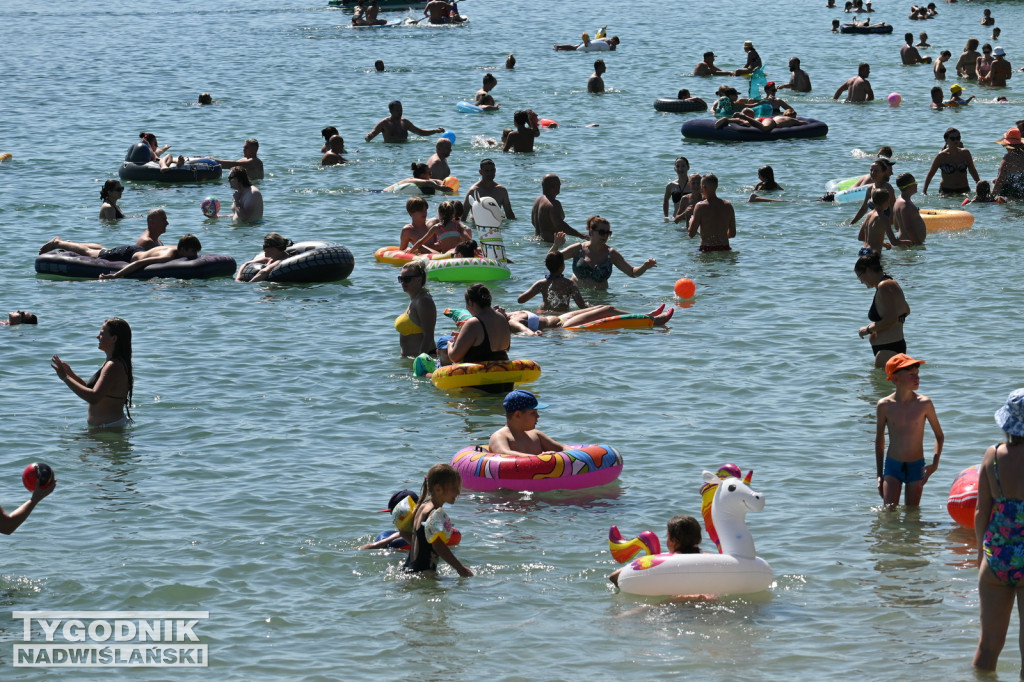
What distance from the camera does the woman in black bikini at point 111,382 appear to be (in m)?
12.3

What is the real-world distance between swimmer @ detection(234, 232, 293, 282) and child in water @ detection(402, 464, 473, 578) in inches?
399

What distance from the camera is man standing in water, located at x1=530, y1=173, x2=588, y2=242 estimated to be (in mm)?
20159

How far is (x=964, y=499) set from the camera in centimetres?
988

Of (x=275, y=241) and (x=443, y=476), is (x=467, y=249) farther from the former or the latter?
(x=443, y=476)

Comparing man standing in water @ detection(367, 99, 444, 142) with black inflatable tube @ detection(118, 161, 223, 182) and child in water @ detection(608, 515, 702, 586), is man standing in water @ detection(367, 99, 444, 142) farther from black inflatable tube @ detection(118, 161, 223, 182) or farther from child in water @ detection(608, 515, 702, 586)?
child in water @ detection(608, 515, 702, 586)

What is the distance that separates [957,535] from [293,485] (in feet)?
18.0

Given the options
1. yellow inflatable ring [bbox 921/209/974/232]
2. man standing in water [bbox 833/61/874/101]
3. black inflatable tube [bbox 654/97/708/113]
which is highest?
man standing in water [bbox 833/61/874/101]

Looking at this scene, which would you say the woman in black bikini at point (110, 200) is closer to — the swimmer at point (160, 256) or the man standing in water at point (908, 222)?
the swimmer at point (160, 256)

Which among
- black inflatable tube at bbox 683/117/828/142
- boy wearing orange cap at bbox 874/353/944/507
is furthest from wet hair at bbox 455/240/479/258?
black inflatable tube at bbox 683/117/828/142

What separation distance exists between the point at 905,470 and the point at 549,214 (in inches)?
444

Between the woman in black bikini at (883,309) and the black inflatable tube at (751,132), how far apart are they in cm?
1767

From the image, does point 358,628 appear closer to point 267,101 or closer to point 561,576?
point 561,576

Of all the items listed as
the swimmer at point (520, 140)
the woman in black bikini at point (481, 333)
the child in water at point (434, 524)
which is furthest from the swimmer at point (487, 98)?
the child in water at point (434, 524)

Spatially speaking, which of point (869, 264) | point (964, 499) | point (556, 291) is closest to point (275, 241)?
point (556, 291)
